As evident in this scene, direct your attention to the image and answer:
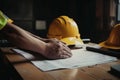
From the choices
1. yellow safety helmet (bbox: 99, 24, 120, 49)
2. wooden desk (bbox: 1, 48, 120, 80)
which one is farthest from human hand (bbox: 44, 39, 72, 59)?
yellow safety helmet (bbox: 99, 24, 120, 49)

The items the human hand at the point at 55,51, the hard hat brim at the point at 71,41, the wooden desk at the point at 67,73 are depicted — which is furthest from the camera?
the hard hat brim at the point at 71,41

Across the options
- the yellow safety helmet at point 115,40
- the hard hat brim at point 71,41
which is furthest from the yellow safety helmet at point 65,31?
the yellow safety helmet at point 115,40

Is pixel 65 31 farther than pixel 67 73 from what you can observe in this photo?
Yes

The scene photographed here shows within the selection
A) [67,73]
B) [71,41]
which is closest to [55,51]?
[67,73]

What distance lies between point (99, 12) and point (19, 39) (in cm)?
127

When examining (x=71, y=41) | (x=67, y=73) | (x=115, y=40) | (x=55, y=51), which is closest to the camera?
(x=67, y=73)

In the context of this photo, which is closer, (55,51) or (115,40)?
(55,51)

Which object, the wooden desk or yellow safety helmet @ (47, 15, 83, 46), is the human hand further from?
yellow safety helmet @ (47, 15, 83, 46)

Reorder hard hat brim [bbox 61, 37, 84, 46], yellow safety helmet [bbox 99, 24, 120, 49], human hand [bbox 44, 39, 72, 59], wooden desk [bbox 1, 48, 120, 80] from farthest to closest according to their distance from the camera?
hard hat brim [bbox 61, 37, 84, 46] → yellow safety helmet [bbox 99, 24, 120, 49] → human hand [bbox 44, 39, 72, 59] → wooden desk [bbox 1, 48, 120, 80]

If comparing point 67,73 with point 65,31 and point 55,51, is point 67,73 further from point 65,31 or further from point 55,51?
point 65,31

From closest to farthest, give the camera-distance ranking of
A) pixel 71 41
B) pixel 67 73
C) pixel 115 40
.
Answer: pixel 67 73
pixel 115 40
pixel 71 41

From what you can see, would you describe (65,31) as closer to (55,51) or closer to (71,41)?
(71,41)

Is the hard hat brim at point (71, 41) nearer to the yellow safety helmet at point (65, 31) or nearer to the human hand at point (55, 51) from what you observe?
the yellow safety helmet at point (65, 31)

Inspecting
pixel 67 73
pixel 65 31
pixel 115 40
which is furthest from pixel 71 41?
pixel 67 73
